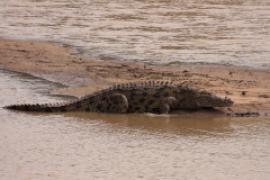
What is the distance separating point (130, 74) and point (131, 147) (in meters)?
4.59

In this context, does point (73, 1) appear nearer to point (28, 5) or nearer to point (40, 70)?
point (28, 5)

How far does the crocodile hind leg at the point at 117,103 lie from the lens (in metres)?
Answer: 10.5

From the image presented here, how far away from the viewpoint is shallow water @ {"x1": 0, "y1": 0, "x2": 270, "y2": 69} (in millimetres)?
15289

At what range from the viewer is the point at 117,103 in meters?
10.5

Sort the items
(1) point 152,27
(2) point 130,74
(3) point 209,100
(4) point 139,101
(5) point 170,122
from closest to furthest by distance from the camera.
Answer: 1. (5) point 170,122
2. (3) point 209,100
3. (4) point 139,101
4. (2) point 130,74
5. (1) point 152,27

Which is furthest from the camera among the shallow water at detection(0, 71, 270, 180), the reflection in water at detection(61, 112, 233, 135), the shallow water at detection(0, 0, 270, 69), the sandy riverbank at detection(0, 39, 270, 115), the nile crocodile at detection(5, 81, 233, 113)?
the shallow water at detection(0, 0, 270, 69)

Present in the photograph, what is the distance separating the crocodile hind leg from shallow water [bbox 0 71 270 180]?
19 cm

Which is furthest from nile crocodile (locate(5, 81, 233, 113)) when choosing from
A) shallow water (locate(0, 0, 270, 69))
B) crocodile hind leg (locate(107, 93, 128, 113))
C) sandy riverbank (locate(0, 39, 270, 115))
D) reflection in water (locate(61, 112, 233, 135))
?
shallow water (locate(0, 0, 270, 69))

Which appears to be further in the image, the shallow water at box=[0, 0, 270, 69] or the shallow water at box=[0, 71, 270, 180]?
the shallow water at box=[0, 0, 270, 69]

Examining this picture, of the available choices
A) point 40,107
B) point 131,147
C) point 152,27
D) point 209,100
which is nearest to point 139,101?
point 209,100

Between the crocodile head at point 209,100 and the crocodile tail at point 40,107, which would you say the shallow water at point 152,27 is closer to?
the crocodile head at point 209,100

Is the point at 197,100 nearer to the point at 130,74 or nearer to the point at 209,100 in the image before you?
the point at 209,100

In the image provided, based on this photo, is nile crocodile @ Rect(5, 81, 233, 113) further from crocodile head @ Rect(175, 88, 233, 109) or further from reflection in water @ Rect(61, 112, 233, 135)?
reflection in water @ Rect(61, 112, 233, 135)

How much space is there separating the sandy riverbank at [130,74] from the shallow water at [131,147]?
3.68 ft
